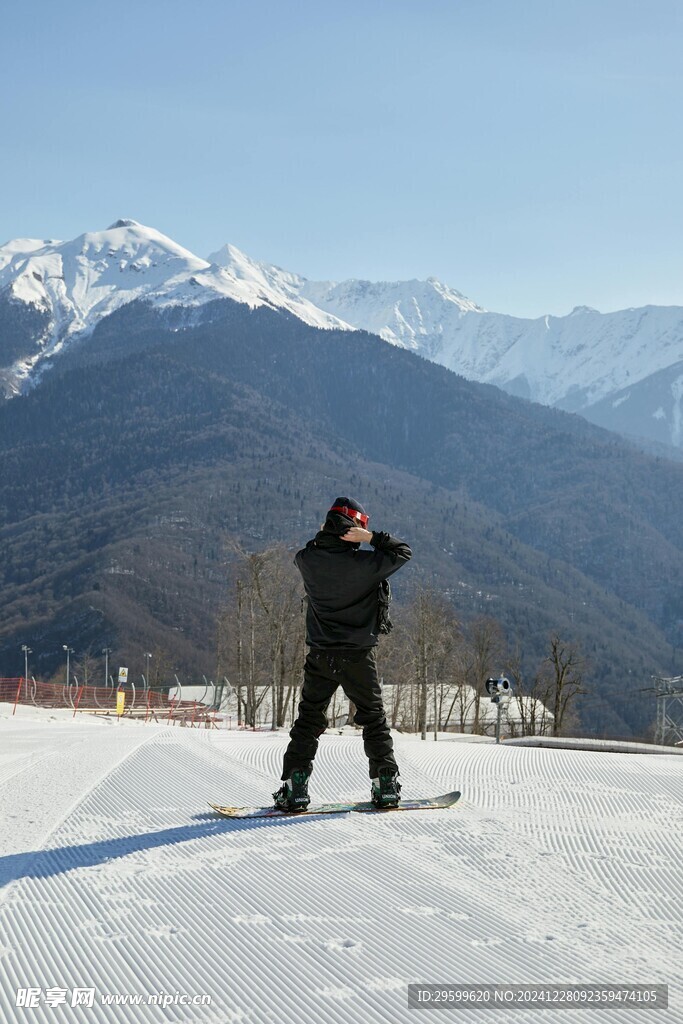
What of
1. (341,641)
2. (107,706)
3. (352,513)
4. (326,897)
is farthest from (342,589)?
(107,706)

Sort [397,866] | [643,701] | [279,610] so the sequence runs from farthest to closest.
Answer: [643,701] < [279,610] < [397,866]

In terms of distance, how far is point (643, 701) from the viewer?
176m

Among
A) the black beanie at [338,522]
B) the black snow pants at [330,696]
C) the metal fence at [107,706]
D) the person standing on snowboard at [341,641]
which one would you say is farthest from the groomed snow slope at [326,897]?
the metal fence at [107,706]

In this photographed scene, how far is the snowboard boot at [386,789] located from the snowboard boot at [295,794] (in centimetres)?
40

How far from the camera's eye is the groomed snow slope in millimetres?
3102

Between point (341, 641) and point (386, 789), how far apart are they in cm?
89

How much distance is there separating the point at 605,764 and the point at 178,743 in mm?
3747

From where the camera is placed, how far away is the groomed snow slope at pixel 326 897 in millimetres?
3102

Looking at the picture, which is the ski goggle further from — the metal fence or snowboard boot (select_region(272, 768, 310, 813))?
the metal fence

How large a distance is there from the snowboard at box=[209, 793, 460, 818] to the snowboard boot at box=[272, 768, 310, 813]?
0.11 ft

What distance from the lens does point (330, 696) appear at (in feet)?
19.1

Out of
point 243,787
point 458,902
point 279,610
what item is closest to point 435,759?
point 243,787

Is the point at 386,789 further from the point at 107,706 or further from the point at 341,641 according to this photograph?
the point at 107,706

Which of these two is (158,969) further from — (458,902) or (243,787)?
(243,787)
